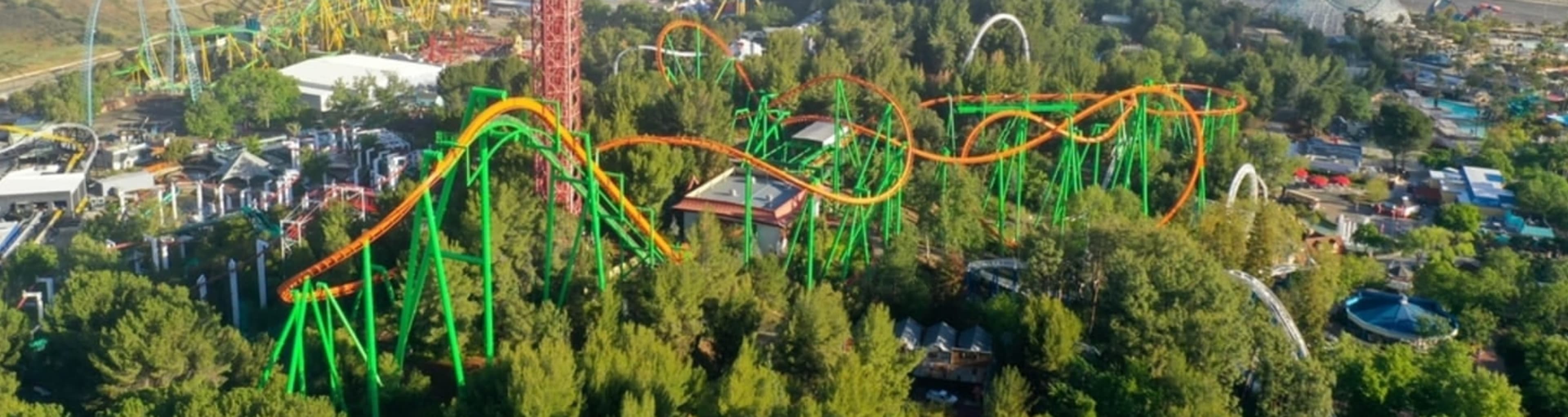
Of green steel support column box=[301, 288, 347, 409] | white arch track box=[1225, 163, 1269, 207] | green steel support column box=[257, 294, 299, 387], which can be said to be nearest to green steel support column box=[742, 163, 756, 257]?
green steel support column box=[301, 288, 347, 409]

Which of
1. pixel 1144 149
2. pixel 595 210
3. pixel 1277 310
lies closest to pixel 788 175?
pixel 595 210

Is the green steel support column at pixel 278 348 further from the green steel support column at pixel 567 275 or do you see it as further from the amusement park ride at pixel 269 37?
the amusement park ride at pixel 269 37

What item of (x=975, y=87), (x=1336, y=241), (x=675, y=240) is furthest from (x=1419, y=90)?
(x=675, y=240)

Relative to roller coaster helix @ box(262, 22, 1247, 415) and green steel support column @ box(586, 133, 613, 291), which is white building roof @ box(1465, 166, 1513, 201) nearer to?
roller coaster helix @ box(262, 22, 1247, 415)

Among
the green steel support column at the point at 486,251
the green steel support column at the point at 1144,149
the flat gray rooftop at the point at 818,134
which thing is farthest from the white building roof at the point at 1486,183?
the green steel support column at the point at 486,251

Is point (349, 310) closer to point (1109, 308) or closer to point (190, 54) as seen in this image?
point (1109, 308)

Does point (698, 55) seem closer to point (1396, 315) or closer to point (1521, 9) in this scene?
point (1396, 315)
